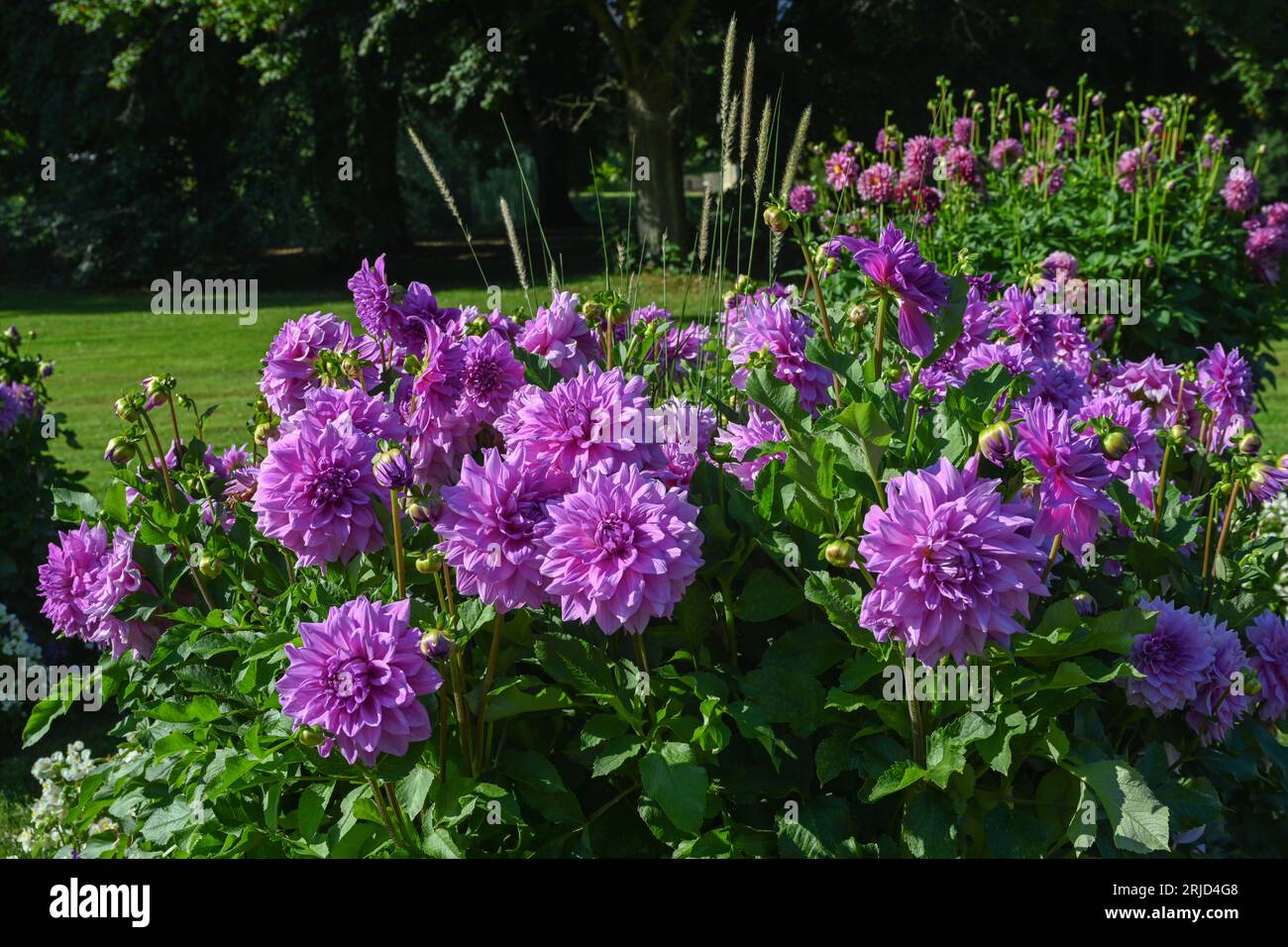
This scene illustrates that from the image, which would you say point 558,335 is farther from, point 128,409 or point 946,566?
point 946,566

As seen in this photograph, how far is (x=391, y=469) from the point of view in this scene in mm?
1832

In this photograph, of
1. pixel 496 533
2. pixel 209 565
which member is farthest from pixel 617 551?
pixel 209 565

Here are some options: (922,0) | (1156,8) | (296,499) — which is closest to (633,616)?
(296,499)

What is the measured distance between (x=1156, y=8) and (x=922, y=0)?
12.3 ft

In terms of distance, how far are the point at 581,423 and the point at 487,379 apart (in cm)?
34

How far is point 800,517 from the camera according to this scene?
2.08 m

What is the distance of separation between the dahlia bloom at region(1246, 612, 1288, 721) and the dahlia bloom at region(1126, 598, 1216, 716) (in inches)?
12.3

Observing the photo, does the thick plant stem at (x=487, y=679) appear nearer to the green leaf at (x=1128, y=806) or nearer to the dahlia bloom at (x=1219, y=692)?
the green leaf at (x=1128, y=806)

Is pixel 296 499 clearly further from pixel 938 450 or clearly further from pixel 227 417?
pixel 227 417

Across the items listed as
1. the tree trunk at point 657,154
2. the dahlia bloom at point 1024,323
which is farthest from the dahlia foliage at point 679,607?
the tree trunk at point 657,154

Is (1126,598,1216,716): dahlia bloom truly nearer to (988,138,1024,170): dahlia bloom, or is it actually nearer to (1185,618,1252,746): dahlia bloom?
(1185,618,1252,746): dahlia bloom

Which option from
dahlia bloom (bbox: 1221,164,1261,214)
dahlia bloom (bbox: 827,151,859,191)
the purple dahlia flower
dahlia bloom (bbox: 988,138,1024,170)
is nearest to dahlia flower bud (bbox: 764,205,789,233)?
the purple dahlia flower

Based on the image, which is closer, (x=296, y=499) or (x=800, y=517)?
(x=296, y=499)

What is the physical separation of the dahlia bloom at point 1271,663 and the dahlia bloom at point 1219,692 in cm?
12
